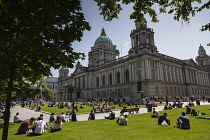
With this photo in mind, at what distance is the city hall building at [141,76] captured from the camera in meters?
52.0

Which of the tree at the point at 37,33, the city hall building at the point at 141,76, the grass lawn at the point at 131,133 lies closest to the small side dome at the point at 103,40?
the city hall building at the point at 141,76

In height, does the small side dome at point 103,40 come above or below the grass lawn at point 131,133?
above

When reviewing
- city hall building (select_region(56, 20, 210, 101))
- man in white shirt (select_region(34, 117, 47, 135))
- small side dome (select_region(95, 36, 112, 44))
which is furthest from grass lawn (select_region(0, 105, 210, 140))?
small side dome (select_region(95, 36, 112, 44))

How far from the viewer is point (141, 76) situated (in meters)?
52.7

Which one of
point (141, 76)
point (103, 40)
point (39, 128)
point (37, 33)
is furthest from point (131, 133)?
point (103, 40)

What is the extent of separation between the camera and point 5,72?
6.70m

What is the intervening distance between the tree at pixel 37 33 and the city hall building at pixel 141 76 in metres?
31.3

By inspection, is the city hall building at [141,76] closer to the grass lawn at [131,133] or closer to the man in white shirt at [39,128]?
the man in white shirt at [39,128]

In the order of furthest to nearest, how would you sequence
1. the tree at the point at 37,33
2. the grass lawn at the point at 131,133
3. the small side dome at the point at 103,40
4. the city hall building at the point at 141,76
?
the small side dome at the point at 103,40 → the city hall building at the point at 141,76 → the grass lawn at the point at 131,133 → the tree at the point at 37,33

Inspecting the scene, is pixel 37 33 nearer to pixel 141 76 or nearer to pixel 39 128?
pixel 39 128

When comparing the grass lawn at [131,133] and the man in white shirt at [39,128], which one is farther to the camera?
the man in white shirt at [39,128]

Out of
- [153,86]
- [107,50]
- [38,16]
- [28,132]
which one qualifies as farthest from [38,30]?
[107,50]

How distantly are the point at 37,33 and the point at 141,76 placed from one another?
161ft

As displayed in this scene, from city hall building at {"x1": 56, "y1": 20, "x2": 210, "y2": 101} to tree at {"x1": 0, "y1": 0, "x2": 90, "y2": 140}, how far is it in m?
31.3
